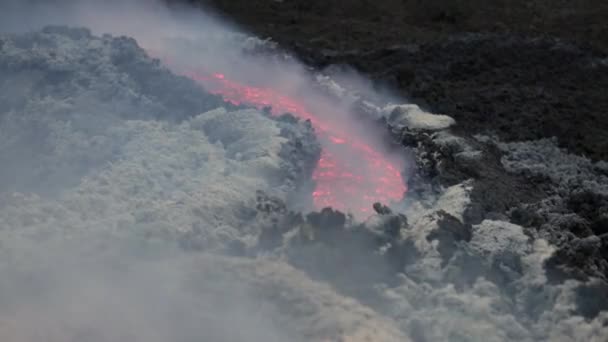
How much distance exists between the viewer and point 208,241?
7.76m

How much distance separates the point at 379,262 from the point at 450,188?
6.75 feet

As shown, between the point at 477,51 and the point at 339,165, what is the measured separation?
17.4ft

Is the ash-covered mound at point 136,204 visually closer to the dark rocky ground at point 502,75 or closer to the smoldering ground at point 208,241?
the smoldering ground at point 208,241

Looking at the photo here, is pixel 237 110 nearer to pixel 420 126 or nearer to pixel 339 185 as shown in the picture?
pixel 339 185

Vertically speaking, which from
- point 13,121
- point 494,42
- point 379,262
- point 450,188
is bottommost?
point 13,121

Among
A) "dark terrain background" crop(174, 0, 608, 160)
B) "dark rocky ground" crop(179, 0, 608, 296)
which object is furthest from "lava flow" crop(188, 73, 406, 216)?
"dark terrain background" crop(174, 0, 608, 160)

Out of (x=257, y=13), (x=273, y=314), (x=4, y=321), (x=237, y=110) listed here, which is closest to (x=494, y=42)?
(x=257, y=13)

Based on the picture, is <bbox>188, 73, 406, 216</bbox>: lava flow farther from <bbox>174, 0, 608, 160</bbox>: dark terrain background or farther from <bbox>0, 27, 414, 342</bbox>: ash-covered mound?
<bbox>174, 0, 608, 160</bbox>: dark terrain background

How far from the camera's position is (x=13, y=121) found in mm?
9406

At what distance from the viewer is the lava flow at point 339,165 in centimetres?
957

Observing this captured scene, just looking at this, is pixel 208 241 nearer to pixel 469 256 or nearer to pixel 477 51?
pixel 469 256

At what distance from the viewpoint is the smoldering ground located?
22.2ft

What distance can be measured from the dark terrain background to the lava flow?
169cm

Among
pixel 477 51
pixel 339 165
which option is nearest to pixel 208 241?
pixel 339 165
